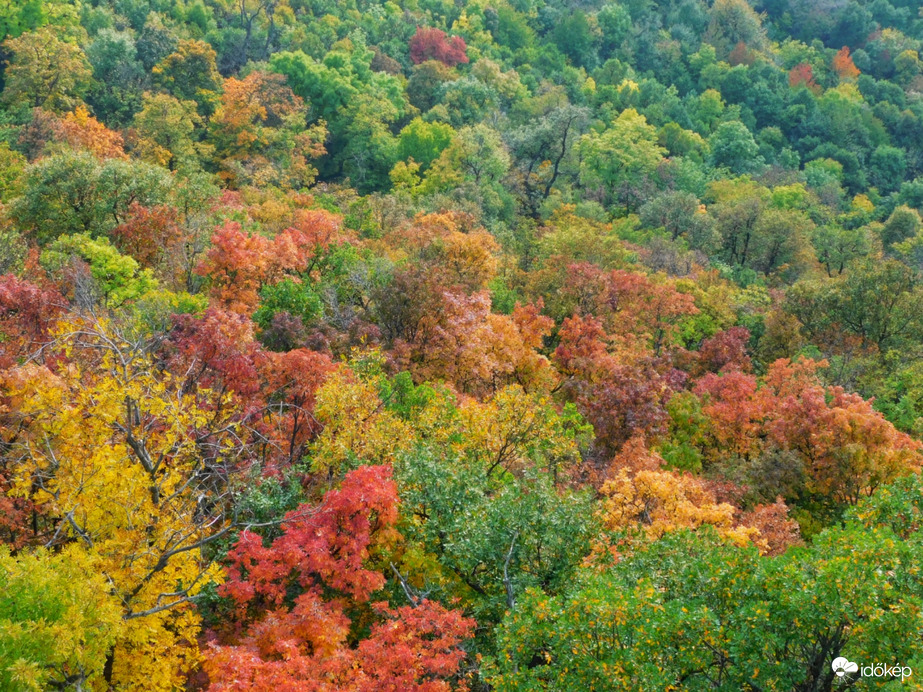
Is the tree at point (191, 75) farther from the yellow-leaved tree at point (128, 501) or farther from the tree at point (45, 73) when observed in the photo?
the yellow-leaved tree at point (128, 501)

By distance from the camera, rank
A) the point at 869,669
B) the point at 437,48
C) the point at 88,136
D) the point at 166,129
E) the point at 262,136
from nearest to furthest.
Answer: the point at 869,669, the point at 88,136, the point at 166,129, the point at 262,136, the point at 437,48

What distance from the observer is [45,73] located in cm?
5253

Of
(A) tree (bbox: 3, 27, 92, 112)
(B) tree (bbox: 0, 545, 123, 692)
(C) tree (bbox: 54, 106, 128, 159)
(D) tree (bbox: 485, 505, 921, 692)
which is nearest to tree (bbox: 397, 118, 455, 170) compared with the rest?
(C) tree (bbox: 54, 106, 128, 159)

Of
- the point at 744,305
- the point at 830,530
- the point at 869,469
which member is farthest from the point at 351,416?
the point at 744,305

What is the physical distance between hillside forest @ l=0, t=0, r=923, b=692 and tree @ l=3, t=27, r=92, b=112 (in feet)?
0.85

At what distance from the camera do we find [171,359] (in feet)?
72.5

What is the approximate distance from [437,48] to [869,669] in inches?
3112

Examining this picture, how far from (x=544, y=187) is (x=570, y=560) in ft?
178

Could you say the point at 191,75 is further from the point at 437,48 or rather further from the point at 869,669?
the point at 869,669

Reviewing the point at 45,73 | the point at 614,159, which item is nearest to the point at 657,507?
the point at 614,159

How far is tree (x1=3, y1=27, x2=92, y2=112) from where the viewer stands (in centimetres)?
5143

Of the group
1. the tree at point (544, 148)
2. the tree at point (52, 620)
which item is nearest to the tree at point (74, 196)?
the tree at point (52, 620)

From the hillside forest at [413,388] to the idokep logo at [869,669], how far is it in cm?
18

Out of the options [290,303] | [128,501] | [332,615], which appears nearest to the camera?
[128,501]
